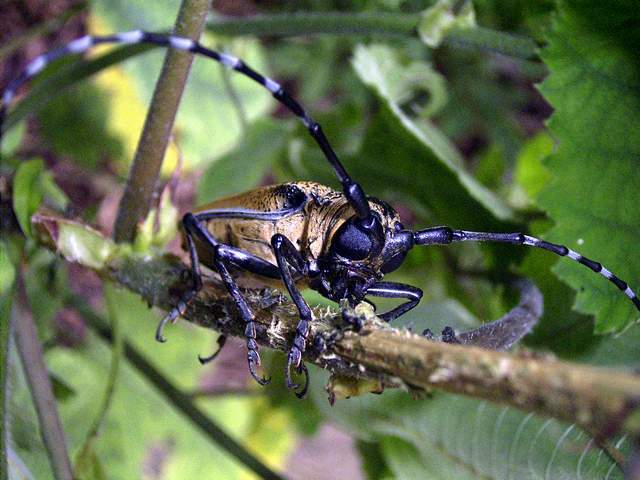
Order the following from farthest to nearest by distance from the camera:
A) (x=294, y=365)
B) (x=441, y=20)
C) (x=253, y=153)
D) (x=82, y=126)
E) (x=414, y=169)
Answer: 1. (x=82, y=126)
2. (x=253, y=153)
3. (x=414, y=169)
4. (x=441, y=20)
5. (x=294, y=365)

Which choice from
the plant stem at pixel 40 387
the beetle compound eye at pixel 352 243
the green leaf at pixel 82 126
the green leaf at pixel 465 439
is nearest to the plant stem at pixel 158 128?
the plant stem at pixel 40 387

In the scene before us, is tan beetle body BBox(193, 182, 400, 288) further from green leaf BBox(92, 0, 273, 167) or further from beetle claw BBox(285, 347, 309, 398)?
green leaf BBox(92, 0, 273, 167)

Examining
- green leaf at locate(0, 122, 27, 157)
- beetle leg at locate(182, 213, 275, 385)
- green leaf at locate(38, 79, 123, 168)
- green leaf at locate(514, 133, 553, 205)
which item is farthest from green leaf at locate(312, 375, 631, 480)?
green leaf at locate(38, 79, 123, 168)

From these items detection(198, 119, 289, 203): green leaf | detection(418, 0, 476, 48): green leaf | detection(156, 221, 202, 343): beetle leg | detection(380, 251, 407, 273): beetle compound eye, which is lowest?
detection(156, 221, 202, 343): beetle leg

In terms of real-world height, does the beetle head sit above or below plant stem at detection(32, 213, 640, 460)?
above

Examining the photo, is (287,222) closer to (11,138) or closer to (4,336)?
(4,336)

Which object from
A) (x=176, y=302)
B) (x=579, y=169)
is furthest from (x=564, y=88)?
(x=176, y=302)

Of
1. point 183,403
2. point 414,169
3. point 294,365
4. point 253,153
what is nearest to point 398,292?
point 294,365
